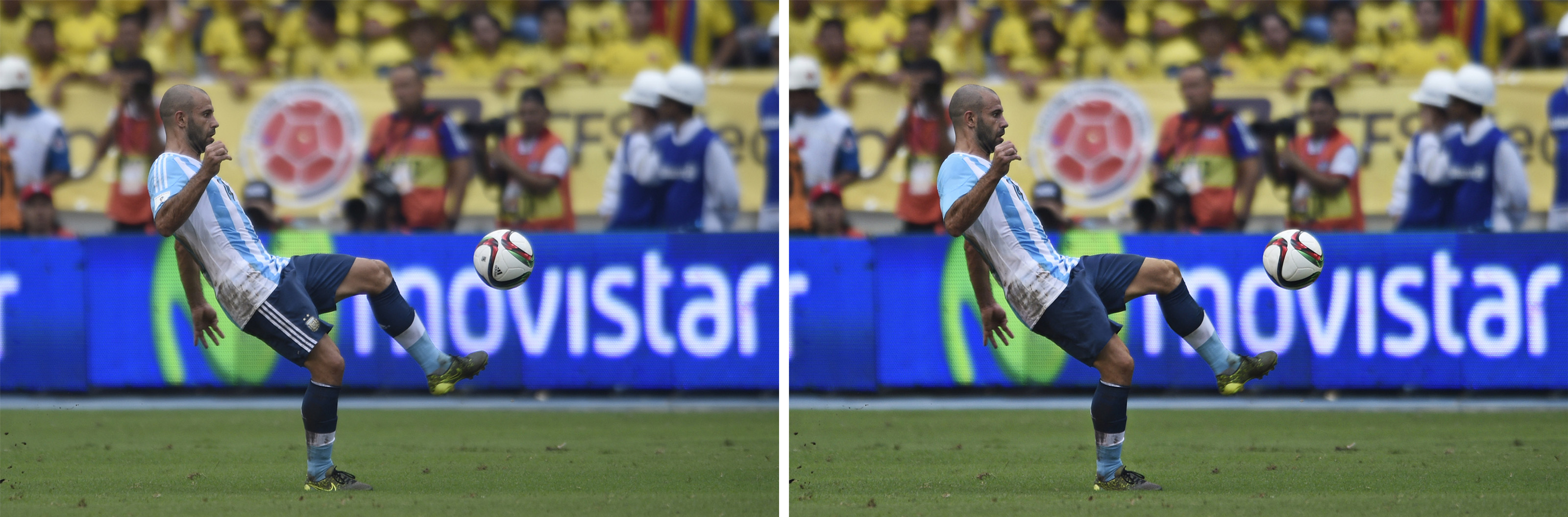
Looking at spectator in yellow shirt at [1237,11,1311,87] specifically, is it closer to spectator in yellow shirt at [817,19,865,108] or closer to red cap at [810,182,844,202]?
spectator in yellow shirt at [817,19,865,108]

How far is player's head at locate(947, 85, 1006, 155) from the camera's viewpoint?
17.8 feet

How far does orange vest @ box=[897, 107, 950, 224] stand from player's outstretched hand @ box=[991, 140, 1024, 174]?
4.78 meters

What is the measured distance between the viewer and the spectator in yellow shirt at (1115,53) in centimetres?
1127

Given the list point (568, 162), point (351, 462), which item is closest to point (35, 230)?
point (568, 162)

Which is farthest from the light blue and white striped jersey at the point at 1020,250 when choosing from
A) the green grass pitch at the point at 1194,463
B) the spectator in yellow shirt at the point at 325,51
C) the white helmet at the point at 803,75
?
the spectator in yellow shirt at the point at 325,51

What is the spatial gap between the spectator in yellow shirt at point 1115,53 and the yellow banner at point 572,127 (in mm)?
2421

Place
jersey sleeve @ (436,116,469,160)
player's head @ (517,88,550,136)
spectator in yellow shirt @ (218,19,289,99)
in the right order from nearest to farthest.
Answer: jersey sleeve @ (436,116,469,160) → player's head @ (517,88,550,136) → spectator in yellow shirt @ (218,19,289,99)

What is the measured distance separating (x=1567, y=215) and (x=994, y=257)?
19.3 ft

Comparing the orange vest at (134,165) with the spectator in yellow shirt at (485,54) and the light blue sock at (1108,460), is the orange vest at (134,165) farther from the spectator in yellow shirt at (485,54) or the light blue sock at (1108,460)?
the light blue sock at (1108,460)

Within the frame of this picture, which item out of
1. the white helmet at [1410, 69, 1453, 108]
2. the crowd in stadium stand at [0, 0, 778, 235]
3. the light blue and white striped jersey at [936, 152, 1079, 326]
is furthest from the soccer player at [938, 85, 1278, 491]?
the white helmet at [1410, 69, 1453, 108]

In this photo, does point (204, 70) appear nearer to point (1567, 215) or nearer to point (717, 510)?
point (717, 510)

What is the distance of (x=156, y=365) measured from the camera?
9438 mm

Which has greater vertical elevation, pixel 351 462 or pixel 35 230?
pixel 35 230

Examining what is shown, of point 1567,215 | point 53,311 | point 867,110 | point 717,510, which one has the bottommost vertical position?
point 717,510
